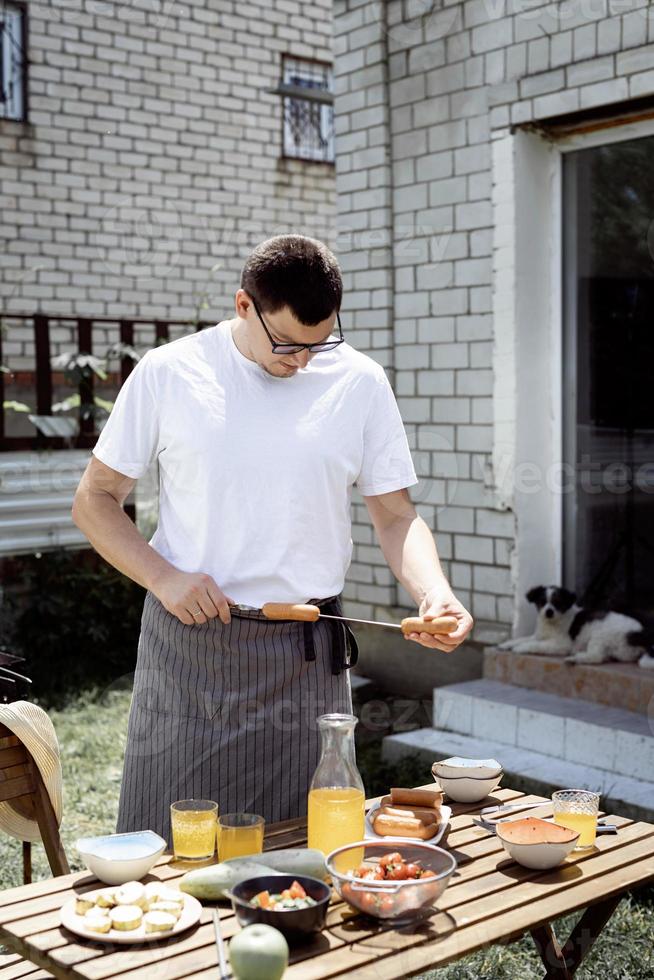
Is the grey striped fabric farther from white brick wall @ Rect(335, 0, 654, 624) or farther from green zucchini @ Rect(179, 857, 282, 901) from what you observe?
white brick wall @ Rect(335, 0, 654, 624)

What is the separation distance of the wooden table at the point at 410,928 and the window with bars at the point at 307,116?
31.5 feet

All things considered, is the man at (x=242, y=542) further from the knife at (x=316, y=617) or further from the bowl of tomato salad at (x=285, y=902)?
the bowl of tomato salad at (x=285, y=902)

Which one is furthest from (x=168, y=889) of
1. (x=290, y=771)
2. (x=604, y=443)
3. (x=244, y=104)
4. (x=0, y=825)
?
(x=244, y=104)

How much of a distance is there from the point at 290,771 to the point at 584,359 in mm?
3743

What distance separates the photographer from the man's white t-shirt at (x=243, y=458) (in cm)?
260

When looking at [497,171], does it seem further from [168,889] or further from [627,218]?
[168,889]

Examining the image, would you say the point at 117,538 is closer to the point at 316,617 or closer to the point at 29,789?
the point at 316,617

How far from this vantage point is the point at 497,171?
5828mm

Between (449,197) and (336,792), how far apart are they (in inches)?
176

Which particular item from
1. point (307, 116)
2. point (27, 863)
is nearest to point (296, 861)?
point (27, 863)

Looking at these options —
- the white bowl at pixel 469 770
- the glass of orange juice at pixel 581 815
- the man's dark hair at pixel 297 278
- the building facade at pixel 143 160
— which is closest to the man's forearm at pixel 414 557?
the white bowl at pixel 469 770

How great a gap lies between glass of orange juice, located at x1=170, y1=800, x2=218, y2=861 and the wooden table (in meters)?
0.05

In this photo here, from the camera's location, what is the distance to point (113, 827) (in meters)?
4.69

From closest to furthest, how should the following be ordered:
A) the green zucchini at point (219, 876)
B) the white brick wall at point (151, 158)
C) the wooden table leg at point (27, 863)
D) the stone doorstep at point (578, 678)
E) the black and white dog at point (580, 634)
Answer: the green zucchini at point (219, 876) < the wooden table leg at point (27, 863) < the stone doorstep at point (578, 678) < the black and white dog at point (580, 634) < the white brick wall at point (151, 158)
